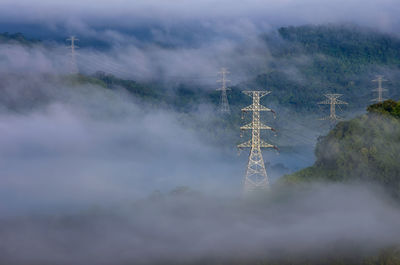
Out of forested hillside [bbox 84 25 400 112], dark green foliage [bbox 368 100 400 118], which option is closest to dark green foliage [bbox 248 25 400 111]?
forested hillside [bbox 84 25 400 112]

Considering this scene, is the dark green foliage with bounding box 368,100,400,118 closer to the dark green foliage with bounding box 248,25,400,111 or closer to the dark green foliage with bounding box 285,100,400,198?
the dark green foliage with bounding box 285,100,400,198

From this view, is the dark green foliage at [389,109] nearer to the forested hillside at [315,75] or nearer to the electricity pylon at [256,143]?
the electricity pylon at [256,143]

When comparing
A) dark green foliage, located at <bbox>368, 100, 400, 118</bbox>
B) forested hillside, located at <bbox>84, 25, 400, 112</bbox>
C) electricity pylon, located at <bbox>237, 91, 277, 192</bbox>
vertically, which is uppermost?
forested hillside, located at <bbox>84, 25, 400, 112</bbox>

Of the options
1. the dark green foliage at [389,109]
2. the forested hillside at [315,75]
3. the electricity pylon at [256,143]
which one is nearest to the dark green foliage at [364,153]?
the dark green foliage at [389,109]

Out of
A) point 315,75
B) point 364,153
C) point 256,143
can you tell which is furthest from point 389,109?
point 315,75

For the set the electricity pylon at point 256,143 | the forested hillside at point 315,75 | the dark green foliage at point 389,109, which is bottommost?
the electricity pylon at point 256,143

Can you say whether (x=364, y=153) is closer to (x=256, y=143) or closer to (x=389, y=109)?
(x=389, y=109)

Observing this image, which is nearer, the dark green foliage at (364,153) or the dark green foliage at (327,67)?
the dark green foliage at (364,153)

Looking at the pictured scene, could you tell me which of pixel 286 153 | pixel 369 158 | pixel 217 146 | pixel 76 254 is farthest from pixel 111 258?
pixel 217 146

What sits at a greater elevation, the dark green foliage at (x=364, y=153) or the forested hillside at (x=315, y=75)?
the forested hillside at (x=315, y=75)
